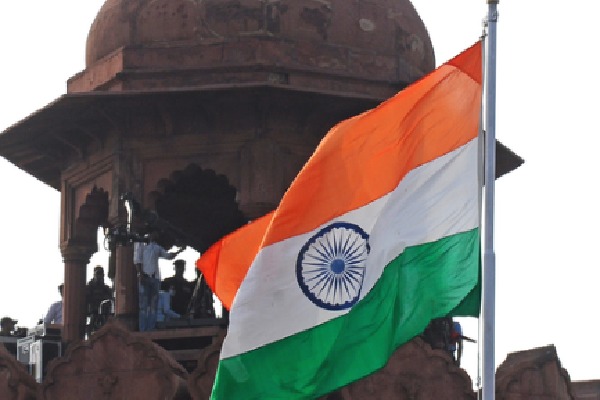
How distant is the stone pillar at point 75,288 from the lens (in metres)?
27.2

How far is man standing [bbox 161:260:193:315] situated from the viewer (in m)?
27.9

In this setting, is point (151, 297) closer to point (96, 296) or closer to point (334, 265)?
point (96, 296)

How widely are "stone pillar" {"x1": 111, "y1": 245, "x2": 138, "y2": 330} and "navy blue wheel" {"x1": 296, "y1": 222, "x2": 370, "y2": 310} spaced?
29.2ft

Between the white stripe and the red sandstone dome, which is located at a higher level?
the red sandstone dome

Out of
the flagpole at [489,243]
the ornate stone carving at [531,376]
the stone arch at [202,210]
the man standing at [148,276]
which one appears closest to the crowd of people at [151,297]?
the man standing at [148,276]

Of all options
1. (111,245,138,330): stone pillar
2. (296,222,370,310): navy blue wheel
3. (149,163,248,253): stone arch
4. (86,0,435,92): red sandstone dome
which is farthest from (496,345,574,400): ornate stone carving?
(296,222,370,310): navy blue wheel

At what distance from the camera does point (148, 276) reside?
25.7 meters

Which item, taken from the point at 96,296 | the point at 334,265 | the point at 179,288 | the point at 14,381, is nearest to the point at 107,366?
the point at 14,381

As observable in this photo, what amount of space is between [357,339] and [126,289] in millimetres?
9377

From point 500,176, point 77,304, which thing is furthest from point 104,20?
point 500,176

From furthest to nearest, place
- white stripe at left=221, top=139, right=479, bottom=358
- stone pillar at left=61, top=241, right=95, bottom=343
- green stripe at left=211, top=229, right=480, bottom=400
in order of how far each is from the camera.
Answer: stone pillar at left=61, top=241, right=95, bottom=343 < white stripe at left=221, top=139, right=479, bottom=358 < green stripe at left=211, top=229, right=480, bottom=400

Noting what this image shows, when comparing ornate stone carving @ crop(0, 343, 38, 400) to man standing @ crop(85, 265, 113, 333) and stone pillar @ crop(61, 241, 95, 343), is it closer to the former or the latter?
stone pillar @ crop(61, 241, 95, 343)

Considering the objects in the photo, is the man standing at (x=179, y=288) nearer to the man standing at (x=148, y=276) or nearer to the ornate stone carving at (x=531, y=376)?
the man standing at (x=148, y=276)

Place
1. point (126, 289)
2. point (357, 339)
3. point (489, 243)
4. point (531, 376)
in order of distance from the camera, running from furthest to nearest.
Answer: point (126, 289) → point (531, 376) → point (357, 339) → point (489, 243)
